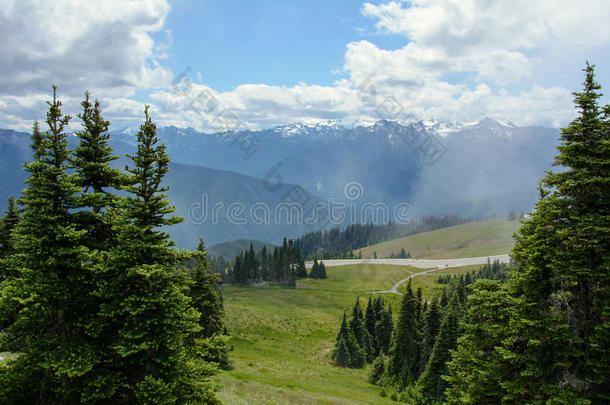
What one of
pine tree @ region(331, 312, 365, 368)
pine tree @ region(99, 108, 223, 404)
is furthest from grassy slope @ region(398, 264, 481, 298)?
pine tree @ region(99, 108, 223, 404)

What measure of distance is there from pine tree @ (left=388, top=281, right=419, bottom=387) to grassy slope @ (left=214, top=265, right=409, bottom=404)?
4327mm

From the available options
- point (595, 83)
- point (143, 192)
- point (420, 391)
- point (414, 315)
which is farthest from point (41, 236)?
point (414, 315)

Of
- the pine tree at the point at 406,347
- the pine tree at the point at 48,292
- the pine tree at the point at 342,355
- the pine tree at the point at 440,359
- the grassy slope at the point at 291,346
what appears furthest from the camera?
the pine tree at the point at 342,355

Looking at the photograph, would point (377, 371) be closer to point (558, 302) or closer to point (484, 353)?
point (484, 353)

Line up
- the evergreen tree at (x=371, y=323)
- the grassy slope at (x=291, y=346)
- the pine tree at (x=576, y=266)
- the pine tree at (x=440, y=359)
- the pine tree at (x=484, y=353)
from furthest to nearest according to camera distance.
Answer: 1. the evergreen tree at (x=371, y=323)
2. the pine tree at (x=440, y=359)
3. the grassy slope at (x=291, y=346)
4. the pine tree at (x=484, y=353)
5. the pine tree at (x=576, y=266)

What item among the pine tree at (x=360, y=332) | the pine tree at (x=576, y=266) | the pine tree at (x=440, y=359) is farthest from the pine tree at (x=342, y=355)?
the pine tree at (x=576, y=266)

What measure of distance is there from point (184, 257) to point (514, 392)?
650 inches

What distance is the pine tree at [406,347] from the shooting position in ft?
145

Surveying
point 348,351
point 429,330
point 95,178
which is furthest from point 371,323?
point 95,178

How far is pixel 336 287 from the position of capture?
142 meters

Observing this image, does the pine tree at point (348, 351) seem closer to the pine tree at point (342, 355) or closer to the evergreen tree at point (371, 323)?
the pine tree at point (342, 355)

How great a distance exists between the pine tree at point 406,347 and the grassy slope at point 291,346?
14.2 feet

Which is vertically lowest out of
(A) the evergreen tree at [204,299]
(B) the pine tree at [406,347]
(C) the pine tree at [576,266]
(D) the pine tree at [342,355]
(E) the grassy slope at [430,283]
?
(E) the grassy slope at [430,283]

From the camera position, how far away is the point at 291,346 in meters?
64.6
